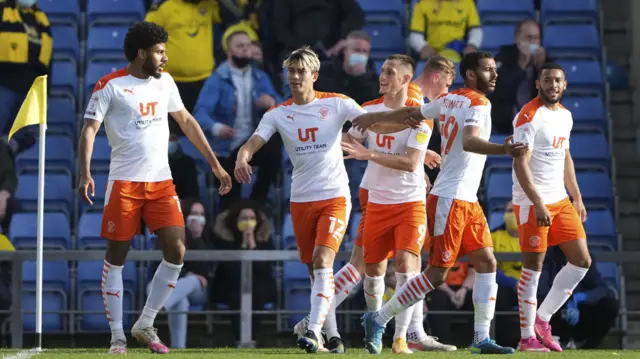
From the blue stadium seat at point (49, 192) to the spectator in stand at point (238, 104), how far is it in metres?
1.59

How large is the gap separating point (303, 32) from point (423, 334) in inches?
187

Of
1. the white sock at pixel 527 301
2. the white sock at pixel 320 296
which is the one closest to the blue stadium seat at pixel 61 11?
the white sock at pixel 527 301

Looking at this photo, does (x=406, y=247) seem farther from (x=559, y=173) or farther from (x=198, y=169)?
(x=198, y=169)

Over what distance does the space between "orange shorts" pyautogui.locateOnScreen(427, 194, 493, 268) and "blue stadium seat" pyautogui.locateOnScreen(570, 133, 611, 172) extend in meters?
5.16

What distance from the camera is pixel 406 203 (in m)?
10.4

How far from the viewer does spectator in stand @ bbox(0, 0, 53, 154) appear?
1466 centimetres

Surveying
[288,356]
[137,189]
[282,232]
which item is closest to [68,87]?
[282,232]

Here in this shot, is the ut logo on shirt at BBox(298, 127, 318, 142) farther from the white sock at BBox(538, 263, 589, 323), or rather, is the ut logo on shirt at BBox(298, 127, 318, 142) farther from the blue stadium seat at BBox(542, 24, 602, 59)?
the blue stadium seat at BBox(542, 24, 602, 59)

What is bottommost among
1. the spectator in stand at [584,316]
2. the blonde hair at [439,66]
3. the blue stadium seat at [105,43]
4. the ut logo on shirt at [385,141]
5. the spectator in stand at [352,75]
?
the spectator in stand at [584,316]

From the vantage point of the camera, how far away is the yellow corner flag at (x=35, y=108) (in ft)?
35.7

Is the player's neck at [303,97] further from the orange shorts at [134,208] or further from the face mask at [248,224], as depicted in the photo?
the face mask at [248,224]

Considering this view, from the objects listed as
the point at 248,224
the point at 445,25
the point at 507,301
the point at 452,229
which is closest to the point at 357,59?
the point at 445,25

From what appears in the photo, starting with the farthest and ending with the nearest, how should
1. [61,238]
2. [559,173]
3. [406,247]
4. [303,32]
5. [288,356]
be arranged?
[303,32]
[61,238]
[559,173]
[406,247]
[288,356]

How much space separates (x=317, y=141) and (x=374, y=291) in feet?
4.64
